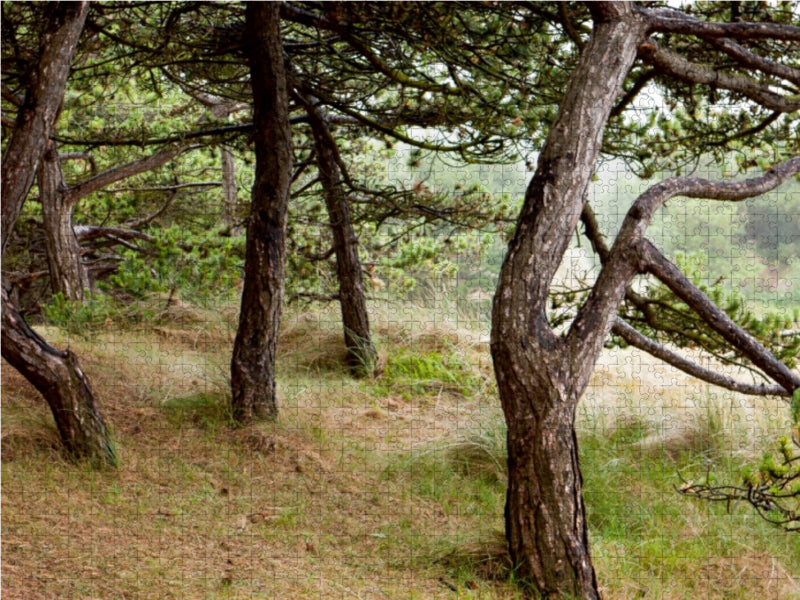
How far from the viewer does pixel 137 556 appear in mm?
3551

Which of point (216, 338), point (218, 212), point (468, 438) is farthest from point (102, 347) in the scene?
point (218, 212)

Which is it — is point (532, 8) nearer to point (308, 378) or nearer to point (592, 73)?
point (592, 73)

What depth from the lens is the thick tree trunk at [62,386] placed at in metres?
4.30

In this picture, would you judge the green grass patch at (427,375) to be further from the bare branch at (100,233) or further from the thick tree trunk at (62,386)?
the bare branch at (100,233)

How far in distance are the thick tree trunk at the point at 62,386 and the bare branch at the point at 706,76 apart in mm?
3342

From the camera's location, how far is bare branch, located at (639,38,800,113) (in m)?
3.71

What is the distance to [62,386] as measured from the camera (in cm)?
446

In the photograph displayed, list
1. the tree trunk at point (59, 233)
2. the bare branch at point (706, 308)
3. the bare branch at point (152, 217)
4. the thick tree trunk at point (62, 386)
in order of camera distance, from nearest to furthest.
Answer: the bare branch at point (706, 308), the thick tree trunk at point (62, 386), the tree trunk at point (59, 233), the bare branch at point (152, 217)

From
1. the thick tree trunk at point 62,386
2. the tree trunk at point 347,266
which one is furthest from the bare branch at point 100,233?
the thick tree trunk at point 62,386

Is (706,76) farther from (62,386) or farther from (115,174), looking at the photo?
(115,174)

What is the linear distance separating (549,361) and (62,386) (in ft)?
8.87

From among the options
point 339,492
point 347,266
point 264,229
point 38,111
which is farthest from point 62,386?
point 347,266

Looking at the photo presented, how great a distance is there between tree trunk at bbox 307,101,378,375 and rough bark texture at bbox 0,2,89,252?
3.02 m

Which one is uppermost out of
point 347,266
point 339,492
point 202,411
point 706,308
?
point 706,308
